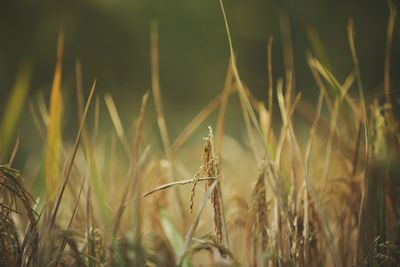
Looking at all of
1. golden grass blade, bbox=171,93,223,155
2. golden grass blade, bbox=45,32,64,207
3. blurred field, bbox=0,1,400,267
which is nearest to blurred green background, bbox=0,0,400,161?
golden grass blade, bbox=171,93,223,155

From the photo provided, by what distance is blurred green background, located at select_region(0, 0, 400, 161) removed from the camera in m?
5.36

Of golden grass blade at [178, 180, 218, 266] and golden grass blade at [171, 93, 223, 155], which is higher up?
golden grass blade at [171, 93, 223, 155]

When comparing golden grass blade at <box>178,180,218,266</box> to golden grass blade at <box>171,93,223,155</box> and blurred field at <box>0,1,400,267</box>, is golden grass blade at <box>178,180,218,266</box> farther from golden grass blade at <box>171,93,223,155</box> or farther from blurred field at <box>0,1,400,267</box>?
golden grass blade at <box>171,93,223,155</box>

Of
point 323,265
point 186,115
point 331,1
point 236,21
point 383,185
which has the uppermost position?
point 331,1

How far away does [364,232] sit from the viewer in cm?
89

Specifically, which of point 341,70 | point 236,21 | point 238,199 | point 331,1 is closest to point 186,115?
point 236,21

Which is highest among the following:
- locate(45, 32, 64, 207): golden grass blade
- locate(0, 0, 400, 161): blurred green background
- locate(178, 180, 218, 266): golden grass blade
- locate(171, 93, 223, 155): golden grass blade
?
locate(0, 0, 400, 161): blurred green background

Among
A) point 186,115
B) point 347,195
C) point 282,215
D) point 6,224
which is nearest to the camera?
point 6,224

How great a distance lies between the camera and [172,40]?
5898 mm

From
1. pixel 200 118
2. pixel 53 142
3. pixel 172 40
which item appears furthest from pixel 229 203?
pixel 172 40

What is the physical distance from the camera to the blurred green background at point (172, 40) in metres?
5.36

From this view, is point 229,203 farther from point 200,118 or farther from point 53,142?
point 53,142

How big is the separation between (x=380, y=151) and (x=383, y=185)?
73 millimetres

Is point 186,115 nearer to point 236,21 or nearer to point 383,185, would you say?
point 236,21
